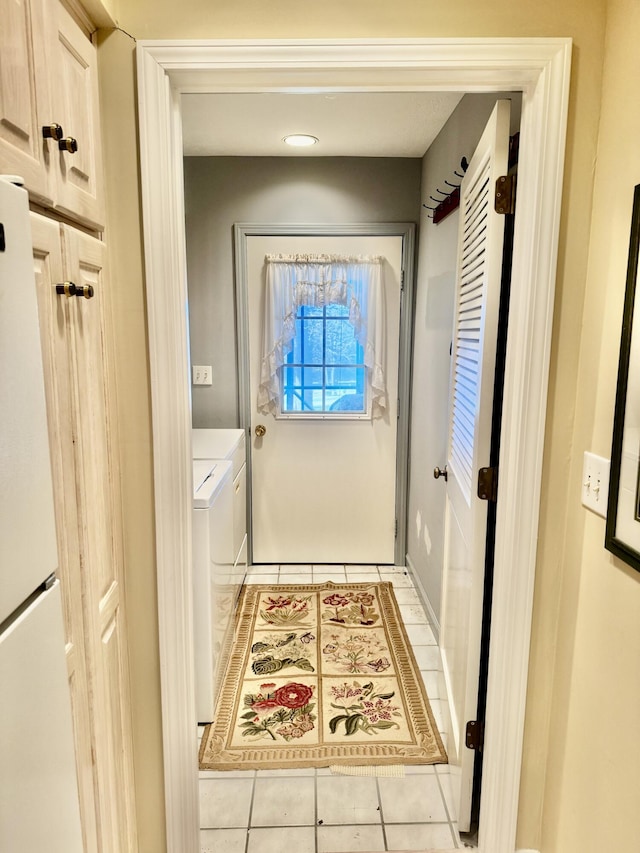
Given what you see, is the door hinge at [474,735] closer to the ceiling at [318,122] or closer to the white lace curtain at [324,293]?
the white lace curtain at [324,293]

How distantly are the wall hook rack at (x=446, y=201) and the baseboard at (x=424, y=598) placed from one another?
1.92 m

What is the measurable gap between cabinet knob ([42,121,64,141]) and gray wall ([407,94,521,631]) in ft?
5.16

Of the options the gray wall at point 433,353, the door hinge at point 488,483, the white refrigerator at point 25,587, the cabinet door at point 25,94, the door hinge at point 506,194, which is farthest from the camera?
the gray wall at point 433,353

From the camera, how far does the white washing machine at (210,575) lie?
76.4 inches

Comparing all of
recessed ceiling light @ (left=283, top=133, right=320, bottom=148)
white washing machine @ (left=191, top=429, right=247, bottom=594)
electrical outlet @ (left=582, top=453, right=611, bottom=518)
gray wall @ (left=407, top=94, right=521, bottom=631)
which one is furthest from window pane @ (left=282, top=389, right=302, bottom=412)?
electrical outlet @ (left=582, top=453, right=611, bottom=518)

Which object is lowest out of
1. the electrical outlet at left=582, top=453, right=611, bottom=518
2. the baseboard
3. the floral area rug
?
the floral area rug

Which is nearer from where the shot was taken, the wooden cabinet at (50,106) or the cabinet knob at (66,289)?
the wooden cabinet at (50,106)

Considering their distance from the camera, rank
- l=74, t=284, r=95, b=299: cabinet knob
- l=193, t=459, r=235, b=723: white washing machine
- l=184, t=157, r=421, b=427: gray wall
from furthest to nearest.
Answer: l=184, t=157, r=421, b=427: gray wall < l=193, t=459, r=235, b=723: white washing machine < l=74, t=284, r=95, b=299: cabinet knob

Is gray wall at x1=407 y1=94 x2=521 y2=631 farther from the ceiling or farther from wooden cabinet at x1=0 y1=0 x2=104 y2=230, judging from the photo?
wooden cabinet at x1=0 y1=0 x2=104 y2=230

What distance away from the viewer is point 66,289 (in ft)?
3.25

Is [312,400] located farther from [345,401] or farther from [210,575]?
[210,575]

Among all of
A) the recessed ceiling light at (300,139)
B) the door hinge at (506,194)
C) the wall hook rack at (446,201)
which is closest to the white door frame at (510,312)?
the door hinge at (506,194)

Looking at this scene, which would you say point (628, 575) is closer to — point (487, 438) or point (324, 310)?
point (487, 438)

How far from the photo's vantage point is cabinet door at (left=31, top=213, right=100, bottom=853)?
0.92 m
